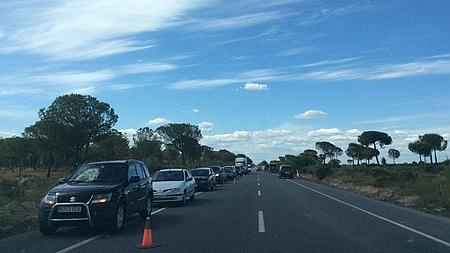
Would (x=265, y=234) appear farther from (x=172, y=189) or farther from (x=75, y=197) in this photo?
(x=172, y=189)

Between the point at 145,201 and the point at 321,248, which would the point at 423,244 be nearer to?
the point at 321,248

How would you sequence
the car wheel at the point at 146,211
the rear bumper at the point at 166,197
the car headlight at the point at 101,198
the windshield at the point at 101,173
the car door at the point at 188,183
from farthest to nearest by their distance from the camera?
the car door at the point at 188,183 < the rear bumper at the point at 166,197 < the car wheel at the point at 146,211 < the windshield at the point at 101,173 < the car headlight at the point at 101,198

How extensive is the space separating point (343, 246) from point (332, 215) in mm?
6936

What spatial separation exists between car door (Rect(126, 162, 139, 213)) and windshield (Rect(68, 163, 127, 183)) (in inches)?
11.3

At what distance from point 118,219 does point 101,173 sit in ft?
5.85

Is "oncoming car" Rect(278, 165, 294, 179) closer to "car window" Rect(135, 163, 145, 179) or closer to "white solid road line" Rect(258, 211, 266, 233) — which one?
"white solid road line" Rect(258, 211, 266, 233)

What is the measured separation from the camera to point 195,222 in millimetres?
16094

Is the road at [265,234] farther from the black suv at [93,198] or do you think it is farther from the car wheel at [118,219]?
the black suv at [93,198]

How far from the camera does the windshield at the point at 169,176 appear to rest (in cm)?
2431

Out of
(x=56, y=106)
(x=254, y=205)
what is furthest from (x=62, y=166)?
(x=254, y=205)

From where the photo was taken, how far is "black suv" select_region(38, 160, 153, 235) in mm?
13047

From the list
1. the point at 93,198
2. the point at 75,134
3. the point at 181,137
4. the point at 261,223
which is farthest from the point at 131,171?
the point at 181,137

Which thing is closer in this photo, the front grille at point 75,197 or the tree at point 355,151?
the front grille at point 75,197

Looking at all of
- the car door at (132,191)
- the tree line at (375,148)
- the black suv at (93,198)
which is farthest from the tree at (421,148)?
the black suv at (93,198)
